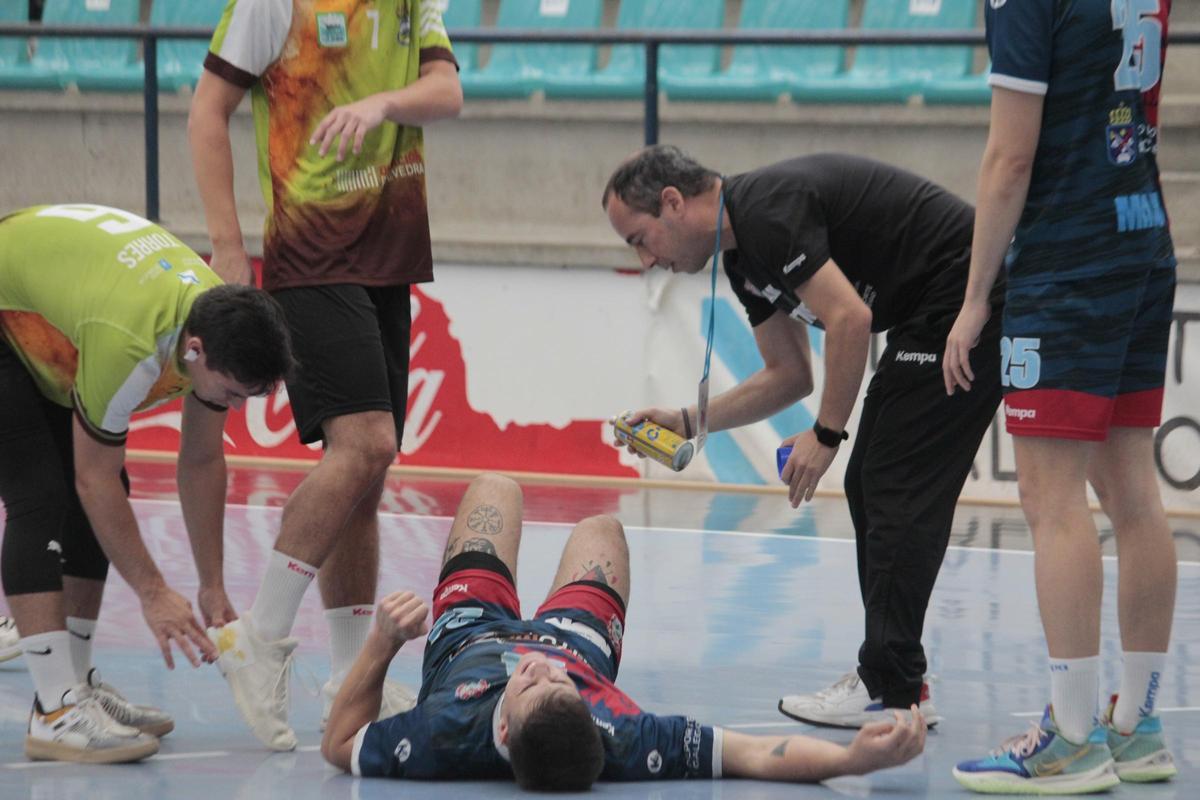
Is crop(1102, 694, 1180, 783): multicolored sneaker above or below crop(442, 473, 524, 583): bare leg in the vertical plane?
below

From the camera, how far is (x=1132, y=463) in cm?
397

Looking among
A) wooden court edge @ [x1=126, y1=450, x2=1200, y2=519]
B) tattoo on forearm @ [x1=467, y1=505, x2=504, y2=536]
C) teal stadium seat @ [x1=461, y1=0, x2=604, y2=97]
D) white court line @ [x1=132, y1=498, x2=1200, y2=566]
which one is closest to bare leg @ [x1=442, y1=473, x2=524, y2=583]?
tattoo on forearm @ [x1=467, y1=505, x2=504, y2=536]

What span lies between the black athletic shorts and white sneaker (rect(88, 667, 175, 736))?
78 cm

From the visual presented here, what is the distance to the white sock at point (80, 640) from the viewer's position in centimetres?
440

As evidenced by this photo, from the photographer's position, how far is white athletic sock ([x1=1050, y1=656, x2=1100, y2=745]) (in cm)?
384

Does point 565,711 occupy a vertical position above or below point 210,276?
below

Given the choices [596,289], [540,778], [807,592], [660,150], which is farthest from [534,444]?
[540,778]

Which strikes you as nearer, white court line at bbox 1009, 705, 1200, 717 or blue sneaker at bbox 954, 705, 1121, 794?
blue sneaker at bbox 954, 705, 1121, 794

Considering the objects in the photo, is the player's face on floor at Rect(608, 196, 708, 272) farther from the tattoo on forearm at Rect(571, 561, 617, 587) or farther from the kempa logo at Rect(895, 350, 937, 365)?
the tattoo on forearm at Rect(571, 561, 617, 587)

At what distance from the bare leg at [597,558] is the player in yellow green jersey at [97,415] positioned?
2.73ft

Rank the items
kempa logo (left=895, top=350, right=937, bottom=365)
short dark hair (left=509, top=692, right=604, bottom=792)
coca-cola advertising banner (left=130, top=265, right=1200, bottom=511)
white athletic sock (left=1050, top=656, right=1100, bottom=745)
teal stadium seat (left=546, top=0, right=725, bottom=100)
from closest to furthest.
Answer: short dark hair (left=509, top=692, right=604, bottom=792) < white athletic sock (left=1050, top=656, right=1100, bottom=745) < kempa logo (left=895, top=350, right=937, bottom=365) < coca-cola advertising banner (left=130, top=265, right=1200, bottom=511) < teal stadium seat (left=546, top=0, right=725, bottom=100)

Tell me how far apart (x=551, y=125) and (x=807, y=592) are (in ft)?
16.0

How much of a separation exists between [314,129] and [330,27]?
26 centimetres

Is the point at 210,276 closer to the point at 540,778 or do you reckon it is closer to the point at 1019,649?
the point at 540,778
